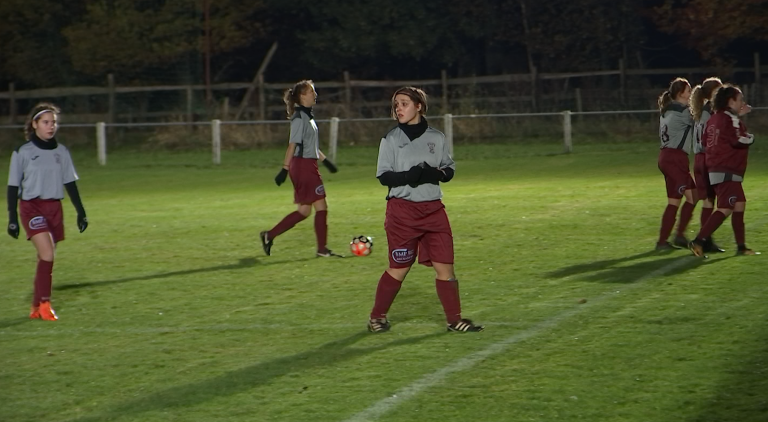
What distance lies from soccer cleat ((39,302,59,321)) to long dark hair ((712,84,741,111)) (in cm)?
614

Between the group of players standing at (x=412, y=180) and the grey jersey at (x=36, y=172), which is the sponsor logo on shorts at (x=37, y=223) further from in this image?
the grey jersey at (x=36, y=172)

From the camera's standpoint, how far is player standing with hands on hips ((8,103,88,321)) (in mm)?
9211

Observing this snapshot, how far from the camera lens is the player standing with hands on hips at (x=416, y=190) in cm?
782

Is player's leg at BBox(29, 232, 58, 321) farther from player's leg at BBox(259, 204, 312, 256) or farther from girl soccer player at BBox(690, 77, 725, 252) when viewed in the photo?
girl soccer player at BBox(690, 77, 725, 252)

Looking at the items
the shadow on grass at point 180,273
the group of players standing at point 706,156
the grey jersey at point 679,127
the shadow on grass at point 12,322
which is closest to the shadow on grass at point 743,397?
the group of players standing at point 706,156

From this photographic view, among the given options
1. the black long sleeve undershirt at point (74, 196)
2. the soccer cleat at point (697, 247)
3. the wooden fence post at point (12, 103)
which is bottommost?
the soccer cleat at point (697, 247)

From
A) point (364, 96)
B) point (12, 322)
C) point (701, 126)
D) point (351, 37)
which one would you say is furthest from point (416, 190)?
point (351, 37)

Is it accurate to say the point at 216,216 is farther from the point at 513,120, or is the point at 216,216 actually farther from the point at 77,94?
the point at 77,94

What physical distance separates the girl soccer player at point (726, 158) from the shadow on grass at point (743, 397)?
416 centimetres

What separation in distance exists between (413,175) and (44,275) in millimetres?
3363

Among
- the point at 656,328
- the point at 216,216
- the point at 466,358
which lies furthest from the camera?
the point at 216,216

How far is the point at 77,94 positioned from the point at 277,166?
1632 cm

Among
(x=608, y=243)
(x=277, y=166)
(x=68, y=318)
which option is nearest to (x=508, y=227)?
(x=608, y=243)

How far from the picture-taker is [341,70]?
44875 millimetres
